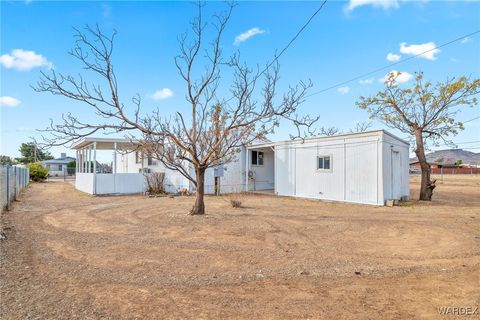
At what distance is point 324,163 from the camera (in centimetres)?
1346

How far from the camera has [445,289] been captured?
348 cm

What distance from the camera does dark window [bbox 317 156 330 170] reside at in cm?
1330

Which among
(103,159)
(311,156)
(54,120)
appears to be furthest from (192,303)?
(103,159)

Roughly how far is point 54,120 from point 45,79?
1096 mm

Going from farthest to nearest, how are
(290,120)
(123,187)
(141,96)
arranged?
(123,187) < (290,120) < (141,96)

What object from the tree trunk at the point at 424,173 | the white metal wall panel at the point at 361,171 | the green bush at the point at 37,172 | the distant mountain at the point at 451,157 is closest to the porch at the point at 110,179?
the white metal wall panel at the point at 361,171

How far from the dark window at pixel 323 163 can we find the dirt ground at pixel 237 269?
18.6ft

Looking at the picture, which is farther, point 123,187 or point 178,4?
point 123,187

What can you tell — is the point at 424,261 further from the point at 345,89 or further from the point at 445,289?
the point at 345,89

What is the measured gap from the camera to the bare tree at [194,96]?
779 centimetres

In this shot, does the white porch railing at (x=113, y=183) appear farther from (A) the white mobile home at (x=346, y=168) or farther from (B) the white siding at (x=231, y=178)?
(A) the white mobile home at (x=346, y=168)

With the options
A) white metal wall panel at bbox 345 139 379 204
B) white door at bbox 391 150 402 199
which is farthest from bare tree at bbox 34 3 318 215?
white door at bbox 391 150 402 199

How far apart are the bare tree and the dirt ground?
2.36 meters

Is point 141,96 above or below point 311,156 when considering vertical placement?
above
